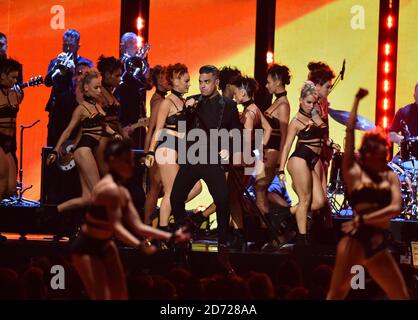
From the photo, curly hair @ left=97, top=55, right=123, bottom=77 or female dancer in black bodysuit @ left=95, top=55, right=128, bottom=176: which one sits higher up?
curly hair @ left=97, top=55, right=123, bottom=77

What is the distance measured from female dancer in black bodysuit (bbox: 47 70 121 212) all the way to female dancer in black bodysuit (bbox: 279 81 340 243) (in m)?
1.92

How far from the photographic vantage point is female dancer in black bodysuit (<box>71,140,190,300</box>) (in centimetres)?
627

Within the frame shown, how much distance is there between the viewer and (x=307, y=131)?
1016cm

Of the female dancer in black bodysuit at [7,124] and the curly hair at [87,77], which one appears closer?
the curly hair at [87,77]

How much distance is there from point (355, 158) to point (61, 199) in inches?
193

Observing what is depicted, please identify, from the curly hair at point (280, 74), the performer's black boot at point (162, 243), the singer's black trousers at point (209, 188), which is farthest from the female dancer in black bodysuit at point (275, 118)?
the performer's black boot at point (162, 243)

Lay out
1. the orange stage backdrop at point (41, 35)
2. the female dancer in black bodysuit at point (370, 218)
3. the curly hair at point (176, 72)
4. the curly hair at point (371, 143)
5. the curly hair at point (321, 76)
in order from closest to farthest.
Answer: the female dancer in black bodysuit at point (370, 218) < the curly hair at point (371, 143) < the curly hair at point (176, 72) < the curly hair at point (321, 76) < the orange stage backdrop at point (41, 35)

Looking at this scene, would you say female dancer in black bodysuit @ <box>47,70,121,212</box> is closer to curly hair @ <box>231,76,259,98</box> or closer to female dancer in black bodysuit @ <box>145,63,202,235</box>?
female dancer in black bodysuit @ <box>145,63,202,235</box>

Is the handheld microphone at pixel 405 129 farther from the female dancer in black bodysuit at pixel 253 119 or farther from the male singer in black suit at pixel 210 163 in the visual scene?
the male singer in black suit at pixel 210 163

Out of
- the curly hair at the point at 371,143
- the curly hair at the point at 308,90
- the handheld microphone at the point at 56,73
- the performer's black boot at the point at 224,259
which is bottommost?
the performer's black boot at the point at 224,259

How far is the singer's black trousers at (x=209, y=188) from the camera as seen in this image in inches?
374

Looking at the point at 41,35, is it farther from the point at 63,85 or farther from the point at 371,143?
the point at 371,143

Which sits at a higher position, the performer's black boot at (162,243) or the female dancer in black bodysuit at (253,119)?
the female dancer in black bodysuit at (253,119)

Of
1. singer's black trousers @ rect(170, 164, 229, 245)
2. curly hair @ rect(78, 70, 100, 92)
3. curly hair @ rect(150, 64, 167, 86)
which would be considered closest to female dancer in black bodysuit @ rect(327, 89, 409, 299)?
singer's black trousers @ rect(170, 164, 229, 245)
